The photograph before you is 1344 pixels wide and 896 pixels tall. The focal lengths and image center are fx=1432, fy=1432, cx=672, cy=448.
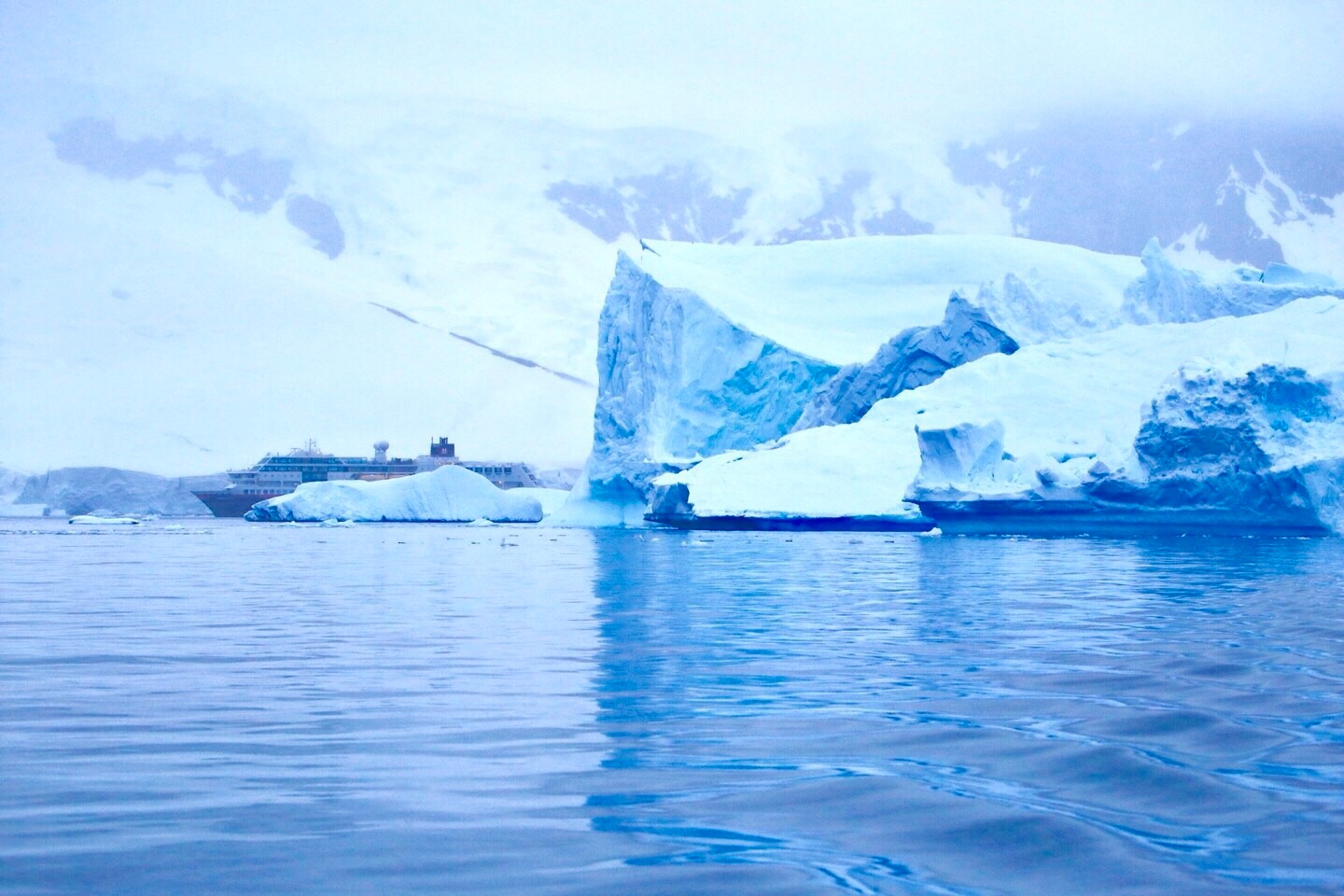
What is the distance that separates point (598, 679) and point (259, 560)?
13722 millimetres

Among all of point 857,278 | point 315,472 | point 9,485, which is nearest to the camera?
point 857,278

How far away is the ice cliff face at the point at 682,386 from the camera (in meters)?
33.9

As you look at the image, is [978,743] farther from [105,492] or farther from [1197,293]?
[105,492]

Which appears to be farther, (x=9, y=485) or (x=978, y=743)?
(x=9, y=485)

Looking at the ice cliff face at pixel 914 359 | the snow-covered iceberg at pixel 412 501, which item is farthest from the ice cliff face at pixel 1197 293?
the snow-covered iceberg at pixel 412 501

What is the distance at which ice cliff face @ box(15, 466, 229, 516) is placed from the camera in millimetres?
57375

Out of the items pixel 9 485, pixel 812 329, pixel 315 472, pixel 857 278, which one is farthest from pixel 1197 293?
pixel 9 485

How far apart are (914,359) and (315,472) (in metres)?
39.5

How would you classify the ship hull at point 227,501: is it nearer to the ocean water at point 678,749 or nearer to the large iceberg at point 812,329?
the large iceberg at point 812,329

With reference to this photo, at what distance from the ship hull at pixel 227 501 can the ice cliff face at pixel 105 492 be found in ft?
4.07

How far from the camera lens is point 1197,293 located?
3039 cm

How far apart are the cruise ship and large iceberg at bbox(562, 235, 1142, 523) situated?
2391 centimetres

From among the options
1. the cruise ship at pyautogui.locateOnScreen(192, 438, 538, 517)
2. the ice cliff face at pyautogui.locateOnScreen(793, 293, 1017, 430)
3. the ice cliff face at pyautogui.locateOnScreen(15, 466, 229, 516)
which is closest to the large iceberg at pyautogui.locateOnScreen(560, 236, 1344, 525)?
the ice cliff face at pyautogui.locateOnScreen(793, 293, 1017, 430)

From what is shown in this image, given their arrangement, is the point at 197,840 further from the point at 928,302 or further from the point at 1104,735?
the point at 928,302
